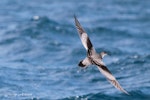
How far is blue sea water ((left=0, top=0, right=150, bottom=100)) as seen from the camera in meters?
15.4

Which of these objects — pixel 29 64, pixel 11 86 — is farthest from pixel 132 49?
pixel 11 86

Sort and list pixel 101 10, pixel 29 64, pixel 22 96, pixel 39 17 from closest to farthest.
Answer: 1. pixel 22 96
2. pixel 29 64
3. pixel 39 17
4. pixel 101 10

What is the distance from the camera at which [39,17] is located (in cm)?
2514

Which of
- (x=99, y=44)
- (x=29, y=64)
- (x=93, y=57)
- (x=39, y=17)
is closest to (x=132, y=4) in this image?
(x=39, y=17)

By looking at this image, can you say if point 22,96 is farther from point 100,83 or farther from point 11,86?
point 100,83

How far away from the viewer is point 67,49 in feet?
66.6

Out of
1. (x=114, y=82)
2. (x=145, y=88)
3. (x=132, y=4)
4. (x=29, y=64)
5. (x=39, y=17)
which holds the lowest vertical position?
(x=114, y=82)

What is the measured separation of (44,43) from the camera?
20.8 m

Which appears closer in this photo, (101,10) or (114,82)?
(114,82)

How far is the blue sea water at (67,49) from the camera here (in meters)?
15.4

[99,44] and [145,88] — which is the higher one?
[99,44]

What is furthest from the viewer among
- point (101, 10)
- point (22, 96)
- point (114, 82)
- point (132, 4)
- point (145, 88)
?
point (132, 4)

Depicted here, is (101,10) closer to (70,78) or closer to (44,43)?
(44,43)

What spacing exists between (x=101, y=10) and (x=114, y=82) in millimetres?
17868
